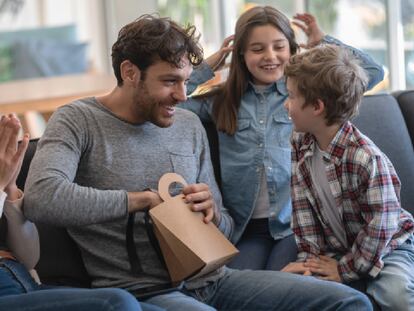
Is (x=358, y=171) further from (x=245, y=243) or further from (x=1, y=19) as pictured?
(x=1, y=19)

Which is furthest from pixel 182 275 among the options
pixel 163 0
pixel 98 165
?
pixel 163 0

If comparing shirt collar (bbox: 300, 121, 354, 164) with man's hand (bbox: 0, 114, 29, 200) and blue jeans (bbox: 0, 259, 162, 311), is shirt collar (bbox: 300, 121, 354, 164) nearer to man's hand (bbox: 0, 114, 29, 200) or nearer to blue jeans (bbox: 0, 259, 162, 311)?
blue jeans (bbox: 0, 259, 162, 311)

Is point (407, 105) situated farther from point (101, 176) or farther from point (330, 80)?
point (101, 176)

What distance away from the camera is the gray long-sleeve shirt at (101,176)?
182cm

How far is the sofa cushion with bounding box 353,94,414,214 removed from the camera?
7.87ft

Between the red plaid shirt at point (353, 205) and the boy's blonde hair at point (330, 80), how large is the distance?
0.06 metres

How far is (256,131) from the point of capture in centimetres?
230

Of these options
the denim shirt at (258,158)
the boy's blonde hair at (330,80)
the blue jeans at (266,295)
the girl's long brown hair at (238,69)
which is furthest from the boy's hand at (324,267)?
the girl's long brown hair at (238,69)

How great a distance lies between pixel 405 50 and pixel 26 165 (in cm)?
259

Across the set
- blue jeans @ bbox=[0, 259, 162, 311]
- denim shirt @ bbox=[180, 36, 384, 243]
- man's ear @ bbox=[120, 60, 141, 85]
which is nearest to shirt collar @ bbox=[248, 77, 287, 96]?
denim shirt @ bbox=[180, 36, 384, 243]

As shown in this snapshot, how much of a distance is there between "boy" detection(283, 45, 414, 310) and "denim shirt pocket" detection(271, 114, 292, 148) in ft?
0.59

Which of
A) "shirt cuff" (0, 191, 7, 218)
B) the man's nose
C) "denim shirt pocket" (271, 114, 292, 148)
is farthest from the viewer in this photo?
"denim shirt pocket" (271, 114, 292, 148)

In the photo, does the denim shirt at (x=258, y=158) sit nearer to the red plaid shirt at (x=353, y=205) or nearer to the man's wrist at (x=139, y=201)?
the red plaid shirt at (x=353, y=205)

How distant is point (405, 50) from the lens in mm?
4125
